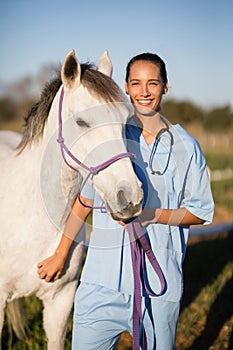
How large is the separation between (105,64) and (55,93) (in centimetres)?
26

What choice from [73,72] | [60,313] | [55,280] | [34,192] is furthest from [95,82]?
Result: [60,313]

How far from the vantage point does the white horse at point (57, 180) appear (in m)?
1.68

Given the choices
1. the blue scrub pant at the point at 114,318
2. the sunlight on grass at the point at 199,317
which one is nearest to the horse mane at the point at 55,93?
the blue scrub pant at the point at 114,318

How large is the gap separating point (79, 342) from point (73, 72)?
112 cm

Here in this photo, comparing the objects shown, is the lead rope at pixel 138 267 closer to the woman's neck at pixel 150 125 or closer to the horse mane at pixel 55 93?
the woman's neck at pixel 150 125

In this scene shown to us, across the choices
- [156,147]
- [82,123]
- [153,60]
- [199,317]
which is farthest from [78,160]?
Result: [199,317]

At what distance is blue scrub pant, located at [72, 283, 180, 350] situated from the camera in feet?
6.03

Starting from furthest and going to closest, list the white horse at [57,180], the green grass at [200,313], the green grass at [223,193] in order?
the green grass at [223,193] → the green grass at [200,313] → the white horse at [57,180]

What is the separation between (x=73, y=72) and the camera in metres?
1.79

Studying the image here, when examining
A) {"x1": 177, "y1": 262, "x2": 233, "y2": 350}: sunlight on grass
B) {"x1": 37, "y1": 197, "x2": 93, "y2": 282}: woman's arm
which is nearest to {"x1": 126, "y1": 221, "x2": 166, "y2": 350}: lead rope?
{"x1": 37, "y1": 197, "x2": 93, "y2": 282}: woman's arm

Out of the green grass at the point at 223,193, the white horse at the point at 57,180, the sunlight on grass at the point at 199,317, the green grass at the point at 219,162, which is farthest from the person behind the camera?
the green grass at the point at 219,162

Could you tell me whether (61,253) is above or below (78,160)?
below

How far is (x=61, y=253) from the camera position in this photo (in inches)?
82.5

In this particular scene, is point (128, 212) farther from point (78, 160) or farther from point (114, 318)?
point (114, 318)
